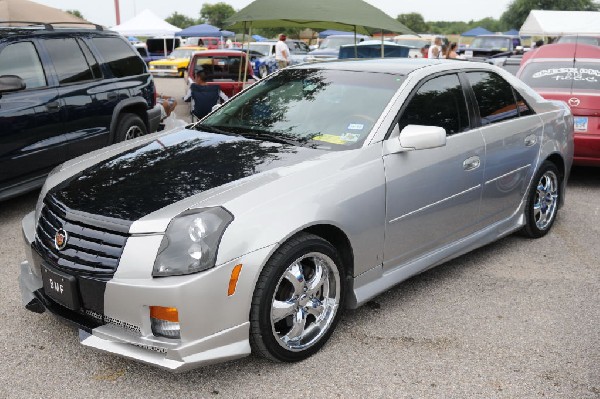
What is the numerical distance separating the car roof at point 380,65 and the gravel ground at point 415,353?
1.50 m

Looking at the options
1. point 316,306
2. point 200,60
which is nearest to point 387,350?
point 316,306

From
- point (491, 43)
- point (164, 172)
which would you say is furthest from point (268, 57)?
point (164, 172)

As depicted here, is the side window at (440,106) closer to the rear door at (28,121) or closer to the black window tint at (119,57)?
the rear door at (28,121)

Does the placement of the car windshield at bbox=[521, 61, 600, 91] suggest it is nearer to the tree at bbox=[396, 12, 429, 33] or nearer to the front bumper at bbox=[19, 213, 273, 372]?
the front bumper at bbox=[19, 213, 273, 372]

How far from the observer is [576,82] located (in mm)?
7379

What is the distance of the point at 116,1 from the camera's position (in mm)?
48688

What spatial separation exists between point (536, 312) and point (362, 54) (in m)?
16.6

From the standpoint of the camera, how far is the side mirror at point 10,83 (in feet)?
18.1

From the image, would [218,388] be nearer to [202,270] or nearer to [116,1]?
[202,270]

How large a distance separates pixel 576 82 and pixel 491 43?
2223cm

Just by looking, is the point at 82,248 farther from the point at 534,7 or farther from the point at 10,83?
the point at 534,7

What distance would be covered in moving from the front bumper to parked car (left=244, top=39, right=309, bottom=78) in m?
17.1

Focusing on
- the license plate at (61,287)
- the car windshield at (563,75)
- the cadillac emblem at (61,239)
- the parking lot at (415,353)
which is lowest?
the parking lot at (415,353)

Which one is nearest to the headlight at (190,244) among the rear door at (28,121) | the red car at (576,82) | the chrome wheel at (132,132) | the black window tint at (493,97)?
the black window tint at (493,97)
